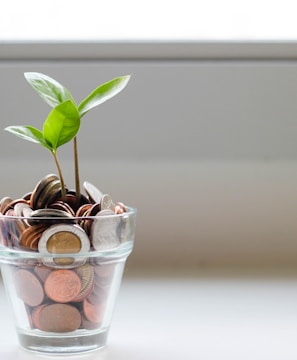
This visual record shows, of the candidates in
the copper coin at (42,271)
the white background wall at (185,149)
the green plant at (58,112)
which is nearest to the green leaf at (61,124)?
the green plant at (58,112)

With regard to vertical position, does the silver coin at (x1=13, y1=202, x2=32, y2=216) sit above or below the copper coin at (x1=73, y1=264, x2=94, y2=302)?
above

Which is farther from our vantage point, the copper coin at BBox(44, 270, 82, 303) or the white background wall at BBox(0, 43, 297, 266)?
the white background wall at BBox(0, 43, 297, 266)

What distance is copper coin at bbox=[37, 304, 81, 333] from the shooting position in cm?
73

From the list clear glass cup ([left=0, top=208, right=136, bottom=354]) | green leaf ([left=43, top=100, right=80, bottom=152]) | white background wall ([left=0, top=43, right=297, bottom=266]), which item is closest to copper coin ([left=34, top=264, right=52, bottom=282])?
clear glass cup ([left=0, top=208, right=136, bottom=354])

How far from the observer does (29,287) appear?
740 millimetres

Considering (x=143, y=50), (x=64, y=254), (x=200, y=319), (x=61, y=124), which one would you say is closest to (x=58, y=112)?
(x=61, y=124)

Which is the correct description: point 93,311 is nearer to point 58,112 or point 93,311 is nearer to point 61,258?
point 61,258

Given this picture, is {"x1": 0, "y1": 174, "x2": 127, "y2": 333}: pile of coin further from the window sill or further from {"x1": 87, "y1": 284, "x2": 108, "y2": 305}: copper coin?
Answer: the window sill

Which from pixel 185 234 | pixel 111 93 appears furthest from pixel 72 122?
pixel 185 234

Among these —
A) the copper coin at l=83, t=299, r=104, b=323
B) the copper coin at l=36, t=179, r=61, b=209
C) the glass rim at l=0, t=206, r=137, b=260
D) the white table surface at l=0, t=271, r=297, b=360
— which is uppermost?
the copper coin at l=36, t=179, r=61, b=209

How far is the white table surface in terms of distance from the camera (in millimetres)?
778

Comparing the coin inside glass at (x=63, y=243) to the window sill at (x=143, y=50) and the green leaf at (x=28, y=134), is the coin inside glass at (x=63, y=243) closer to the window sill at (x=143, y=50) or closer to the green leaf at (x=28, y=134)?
the green leaf at (x=28, y=134)

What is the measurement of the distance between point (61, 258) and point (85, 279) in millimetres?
29
